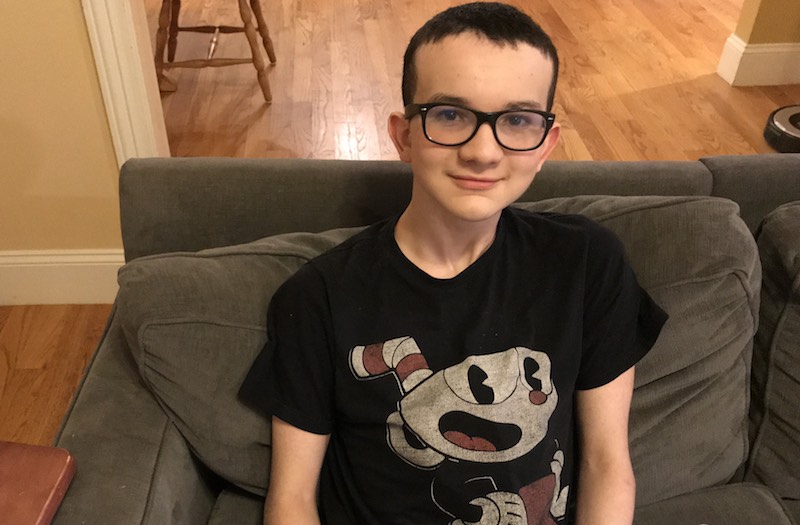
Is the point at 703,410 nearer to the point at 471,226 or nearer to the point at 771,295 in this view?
the point at 771,295

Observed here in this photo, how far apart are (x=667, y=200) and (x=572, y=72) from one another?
2516 millimetres

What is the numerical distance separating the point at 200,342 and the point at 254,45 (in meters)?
2.39

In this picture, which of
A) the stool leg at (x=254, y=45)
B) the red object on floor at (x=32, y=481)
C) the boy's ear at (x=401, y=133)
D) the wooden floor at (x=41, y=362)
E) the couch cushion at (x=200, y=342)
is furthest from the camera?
the stool leg at (x=254, y=45)

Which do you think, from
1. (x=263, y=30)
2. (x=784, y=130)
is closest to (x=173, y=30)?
(x=263, y=30)

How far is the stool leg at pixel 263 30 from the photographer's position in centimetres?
333

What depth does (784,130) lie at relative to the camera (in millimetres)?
2969

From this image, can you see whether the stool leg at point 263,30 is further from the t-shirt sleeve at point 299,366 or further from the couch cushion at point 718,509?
the couch cushion at point 718,509

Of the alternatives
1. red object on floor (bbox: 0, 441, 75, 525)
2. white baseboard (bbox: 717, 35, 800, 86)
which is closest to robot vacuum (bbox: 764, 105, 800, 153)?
white baseboard (bbox: 717, 35, 800, 86)

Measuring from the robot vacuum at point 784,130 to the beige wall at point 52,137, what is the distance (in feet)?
8.27

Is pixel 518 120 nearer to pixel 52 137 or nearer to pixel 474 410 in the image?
pixel 474 410

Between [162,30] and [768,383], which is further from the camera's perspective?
[162,30]

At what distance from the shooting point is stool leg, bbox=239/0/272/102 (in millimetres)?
3174

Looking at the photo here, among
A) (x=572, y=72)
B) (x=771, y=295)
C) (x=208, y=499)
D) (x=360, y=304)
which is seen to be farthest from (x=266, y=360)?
(x=572, y=72)

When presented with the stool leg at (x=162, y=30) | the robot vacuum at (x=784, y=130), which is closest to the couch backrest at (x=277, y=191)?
the robot vacuum at (x=784, y=130)
